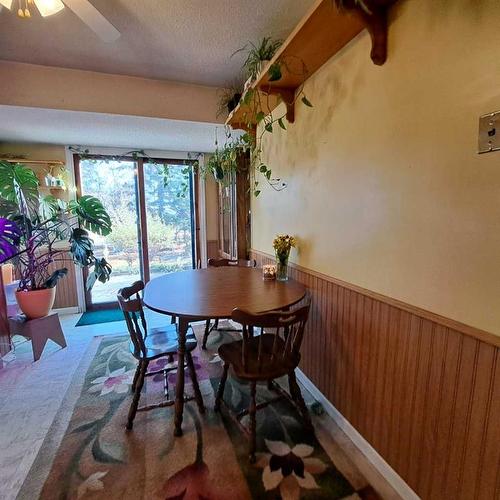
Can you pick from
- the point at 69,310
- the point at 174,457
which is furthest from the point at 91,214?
the point at 174,457

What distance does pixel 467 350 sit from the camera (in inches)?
37.4

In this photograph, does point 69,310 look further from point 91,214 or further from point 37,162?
point 37,162

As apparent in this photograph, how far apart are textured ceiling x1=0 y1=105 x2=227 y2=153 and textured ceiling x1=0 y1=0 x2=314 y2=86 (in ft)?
1.23

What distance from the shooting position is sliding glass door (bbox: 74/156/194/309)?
12.2 feet

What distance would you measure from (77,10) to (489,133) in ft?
5.98

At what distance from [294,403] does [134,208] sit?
10.8ft

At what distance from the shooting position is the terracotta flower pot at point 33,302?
2.55m

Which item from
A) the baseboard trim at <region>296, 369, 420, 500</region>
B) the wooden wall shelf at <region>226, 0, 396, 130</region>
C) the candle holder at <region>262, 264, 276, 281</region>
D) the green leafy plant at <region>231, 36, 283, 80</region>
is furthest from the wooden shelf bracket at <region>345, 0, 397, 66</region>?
the baseboard trim at <region>296, 369, 420, 500</region>

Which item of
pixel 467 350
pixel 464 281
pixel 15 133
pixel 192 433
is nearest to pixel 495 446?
pixel 467 350

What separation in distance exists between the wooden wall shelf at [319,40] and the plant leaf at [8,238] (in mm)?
2300

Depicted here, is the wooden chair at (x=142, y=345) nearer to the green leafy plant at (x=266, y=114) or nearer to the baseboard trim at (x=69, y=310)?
the green leafy plant at (x=266, y=114)

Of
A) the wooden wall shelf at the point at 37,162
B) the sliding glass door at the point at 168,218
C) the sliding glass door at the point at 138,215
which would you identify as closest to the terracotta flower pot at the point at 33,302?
the sliding glass door at the point at 138,215

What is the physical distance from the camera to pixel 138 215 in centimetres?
389

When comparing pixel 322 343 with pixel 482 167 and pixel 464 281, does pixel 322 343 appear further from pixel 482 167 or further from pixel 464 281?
pixel 482 167
